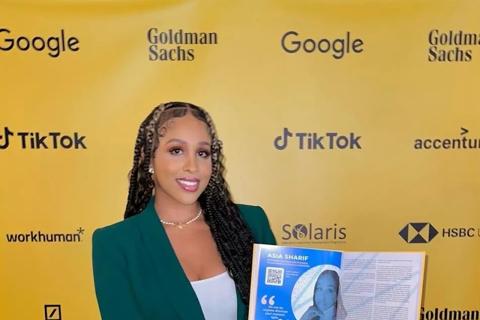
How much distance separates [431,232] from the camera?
4.69 ft

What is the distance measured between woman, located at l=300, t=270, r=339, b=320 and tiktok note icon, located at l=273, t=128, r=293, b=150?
38 centimetres

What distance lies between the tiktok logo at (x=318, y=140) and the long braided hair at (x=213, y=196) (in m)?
0.18

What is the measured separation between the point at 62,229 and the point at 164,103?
47 cm

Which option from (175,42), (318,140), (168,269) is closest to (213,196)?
(168,269)

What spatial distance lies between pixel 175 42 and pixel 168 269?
0.61 meters

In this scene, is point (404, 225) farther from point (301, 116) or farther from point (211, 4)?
point (211, 4)

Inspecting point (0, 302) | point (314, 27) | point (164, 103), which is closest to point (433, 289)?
point (314, 27)

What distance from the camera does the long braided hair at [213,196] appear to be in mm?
1328

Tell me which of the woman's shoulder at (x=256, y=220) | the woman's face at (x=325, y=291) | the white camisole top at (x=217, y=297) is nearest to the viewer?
the woman's face at (x=325, y=291)

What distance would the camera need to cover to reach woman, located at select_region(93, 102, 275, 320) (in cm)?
127

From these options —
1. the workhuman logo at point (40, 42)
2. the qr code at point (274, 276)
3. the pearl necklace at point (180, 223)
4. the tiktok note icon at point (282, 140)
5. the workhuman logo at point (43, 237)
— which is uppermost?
the workhuman logo at point (40, 42)

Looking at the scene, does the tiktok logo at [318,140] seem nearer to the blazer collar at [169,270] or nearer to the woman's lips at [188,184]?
the woman's lips at [188,184]

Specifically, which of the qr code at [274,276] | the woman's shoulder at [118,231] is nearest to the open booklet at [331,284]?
the qr code at [274,276]

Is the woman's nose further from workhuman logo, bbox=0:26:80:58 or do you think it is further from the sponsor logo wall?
workhuman logo, bbox=0:26:80:58
